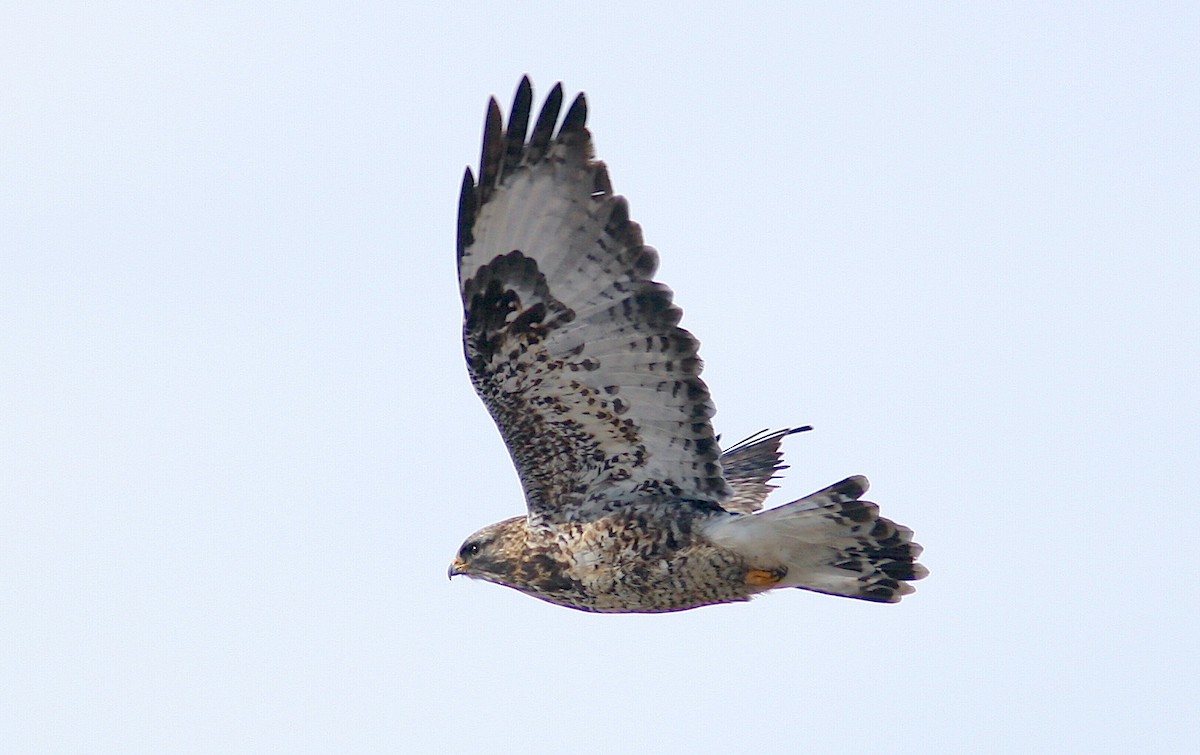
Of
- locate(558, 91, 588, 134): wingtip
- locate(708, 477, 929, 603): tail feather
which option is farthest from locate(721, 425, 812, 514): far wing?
locate(558, 91, 588, 134): wingtip

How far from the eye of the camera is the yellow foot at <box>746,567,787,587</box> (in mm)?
9969

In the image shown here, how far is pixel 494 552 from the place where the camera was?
10344mm

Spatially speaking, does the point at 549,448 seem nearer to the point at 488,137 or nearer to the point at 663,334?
the point at 663,334

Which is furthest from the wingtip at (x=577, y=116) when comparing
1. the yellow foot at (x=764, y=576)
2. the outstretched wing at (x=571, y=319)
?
the yellow foot at (x=764, y=576)

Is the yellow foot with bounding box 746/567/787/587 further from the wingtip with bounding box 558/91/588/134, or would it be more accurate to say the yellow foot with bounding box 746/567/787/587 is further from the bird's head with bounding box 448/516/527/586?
the wingtip with bounding box 558/91/588/134

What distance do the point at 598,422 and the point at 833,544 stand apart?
126 centimetres

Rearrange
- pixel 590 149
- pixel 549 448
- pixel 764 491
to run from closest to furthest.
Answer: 1. pixel 590 149
2. pixel 549 448
3. pixel 764 491

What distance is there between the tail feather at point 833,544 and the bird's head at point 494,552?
1019mm

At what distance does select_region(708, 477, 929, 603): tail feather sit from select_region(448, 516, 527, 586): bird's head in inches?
40.1

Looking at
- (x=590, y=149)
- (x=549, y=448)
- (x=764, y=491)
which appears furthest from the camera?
(x=764, y=491)

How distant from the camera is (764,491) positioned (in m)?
11.8

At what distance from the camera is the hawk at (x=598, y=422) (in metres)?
9.46

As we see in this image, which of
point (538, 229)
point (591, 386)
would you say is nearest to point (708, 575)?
point (591, 386)

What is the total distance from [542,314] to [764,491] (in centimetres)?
262
